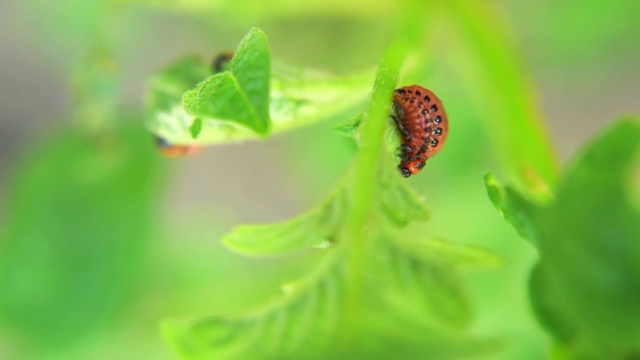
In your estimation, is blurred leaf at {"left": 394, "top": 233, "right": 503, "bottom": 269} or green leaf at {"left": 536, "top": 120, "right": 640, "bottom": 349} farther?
blurred leaf at {"left": 394, "top": 233, "right": 503, "bottom": 269}

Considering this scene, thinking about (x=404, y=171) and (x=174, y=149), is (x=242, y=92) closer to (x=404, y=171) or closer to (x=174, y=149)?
(x=404, y=171)

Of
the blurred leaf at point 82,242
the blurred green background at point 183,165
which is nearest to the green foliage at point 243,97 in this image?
the blurred green background at point 183,165

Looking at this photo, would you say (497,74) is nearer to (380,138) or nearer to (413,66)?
(413,66)

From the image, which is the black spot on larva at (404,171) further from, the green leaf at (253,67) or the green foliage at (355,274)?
the green leaf at (253,67)

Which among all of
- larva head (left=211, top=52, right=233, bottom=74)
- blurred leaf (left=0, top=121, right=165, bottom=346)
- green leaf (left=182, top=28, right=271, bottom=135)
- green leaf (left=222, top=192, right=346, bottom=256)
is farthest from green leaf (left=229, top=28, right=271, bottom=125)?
blurred leaf (left=0, top=121, right=165, bottom=346)

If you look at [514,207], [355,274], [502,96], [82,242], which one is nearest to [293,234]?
[355,274]

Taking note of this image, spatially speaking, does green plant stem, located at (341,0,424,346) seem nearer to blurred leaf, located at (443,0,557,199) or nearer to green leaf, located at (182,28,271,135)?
green leaf, located at (182,28,271,135)
